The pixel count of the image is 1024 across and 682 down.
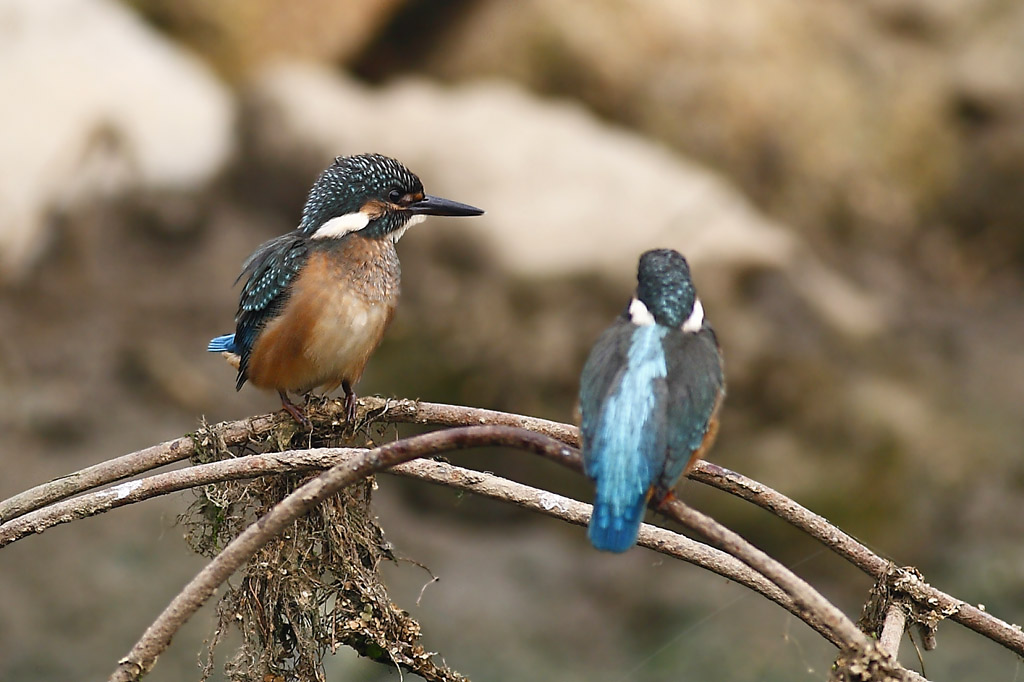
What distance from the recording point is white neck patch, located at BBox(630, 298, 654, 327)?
159cm

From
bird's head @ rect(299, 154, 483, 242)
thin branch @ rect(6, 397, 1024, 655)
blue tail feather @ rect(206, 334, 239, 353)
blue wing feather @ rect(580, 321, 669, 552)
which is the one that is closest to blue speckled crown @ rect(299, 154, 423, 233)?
bird's head @ rect(299, 154, 483, 242)

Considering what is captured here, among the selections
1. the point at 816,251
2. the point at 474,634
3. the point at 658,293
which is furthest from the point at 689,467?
the point at 816,251

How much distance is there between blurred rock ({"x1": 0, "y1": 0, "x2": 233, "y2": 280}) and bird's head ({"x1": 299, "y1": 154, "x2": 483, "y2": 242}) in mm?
1678

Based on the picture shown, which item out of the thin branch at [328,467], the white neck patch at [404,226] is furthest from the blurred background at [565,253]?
the thin branch at [328,467]

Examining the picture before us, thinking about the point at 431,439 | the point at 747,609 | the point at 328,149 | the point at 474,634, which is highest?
the point at 328,149

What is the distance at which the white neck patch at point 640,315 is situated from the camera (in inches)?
62.6

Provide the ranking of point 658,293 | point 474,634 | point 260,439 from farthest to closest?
point 474,634, point 260,439, point 658,293

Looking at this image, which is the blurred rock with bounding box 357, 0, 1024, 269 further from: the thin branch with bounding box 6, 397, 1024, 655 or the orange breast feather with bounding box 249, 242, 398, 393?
the thin branch with bounding box 6, 397, 1024, 655

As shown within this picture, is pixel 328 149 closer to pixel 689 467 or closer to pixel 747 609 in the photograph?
pixel 747 609

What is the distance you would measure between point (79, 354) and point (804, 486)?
2.47 meters

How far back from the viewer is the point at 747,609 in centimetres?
382

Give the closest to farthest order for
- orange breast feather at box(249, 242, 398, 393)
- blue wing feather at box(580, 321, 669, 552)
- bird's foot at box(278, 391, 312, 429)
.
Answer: blue wing feather at box(580, 321, 669, 552), bird's foot at box(278, 391, 312, 429), orange breast feather at box(249, 242, 398, 393)

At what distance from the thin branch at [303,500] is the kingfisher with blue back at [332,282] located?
0.82 metres

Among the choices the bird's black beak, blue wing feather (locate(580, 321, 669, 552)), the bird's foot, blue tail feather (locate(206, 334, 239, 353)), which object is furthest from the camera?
blue tail feather (locate(206, 334, 239, 353))
